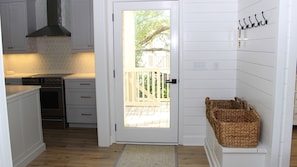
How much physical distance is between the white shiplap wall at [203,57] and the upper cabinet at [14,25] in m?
3.02

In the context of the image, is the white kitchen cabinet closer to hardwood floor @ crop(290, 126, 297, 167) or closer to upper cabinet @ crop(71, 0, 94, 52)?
upper cabinet @ crop(71, 0, 94, 52)

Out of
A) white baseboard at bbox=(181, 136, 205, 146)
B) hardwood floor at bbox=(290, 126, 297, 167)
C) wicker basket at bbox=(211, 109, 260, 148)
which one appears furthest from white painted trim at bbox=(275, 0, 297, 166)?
white baseboard at bbox=(181, 136, 205, 146)

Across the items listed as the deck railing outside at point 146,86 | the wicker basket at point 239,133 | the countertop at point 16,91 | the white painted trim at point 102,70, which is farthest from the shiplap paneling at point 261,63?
the countertop at point 16,91

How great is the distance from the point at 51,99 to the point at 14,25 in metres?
1.57

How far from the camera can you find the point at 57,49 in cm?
522

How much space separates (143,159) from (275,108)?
1742 millimetres

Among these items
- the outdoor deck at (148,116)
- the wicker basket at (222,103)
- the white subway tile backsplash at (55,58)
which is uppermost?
the white subway tile backsplash at (55,58)

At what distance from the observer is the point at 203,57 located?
3662 mm

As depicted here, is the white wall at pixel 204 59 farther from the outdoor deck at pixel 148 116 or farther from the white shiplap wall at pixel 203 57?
the outdoor deck at pixel 148 116

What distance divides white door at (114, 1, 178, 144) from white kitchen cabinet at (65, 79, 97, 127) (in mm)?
945

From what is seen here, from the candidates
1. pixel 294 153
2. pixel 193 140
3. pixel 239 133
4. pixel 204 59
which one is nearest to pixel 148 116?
pixel 193 140

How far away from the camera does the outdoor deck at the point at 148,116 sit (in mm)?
3852

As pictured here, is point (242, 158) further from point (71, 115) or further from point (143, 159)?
point (71, 115)

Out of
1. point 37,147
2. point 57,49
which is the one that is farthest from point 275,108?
point 57,49
